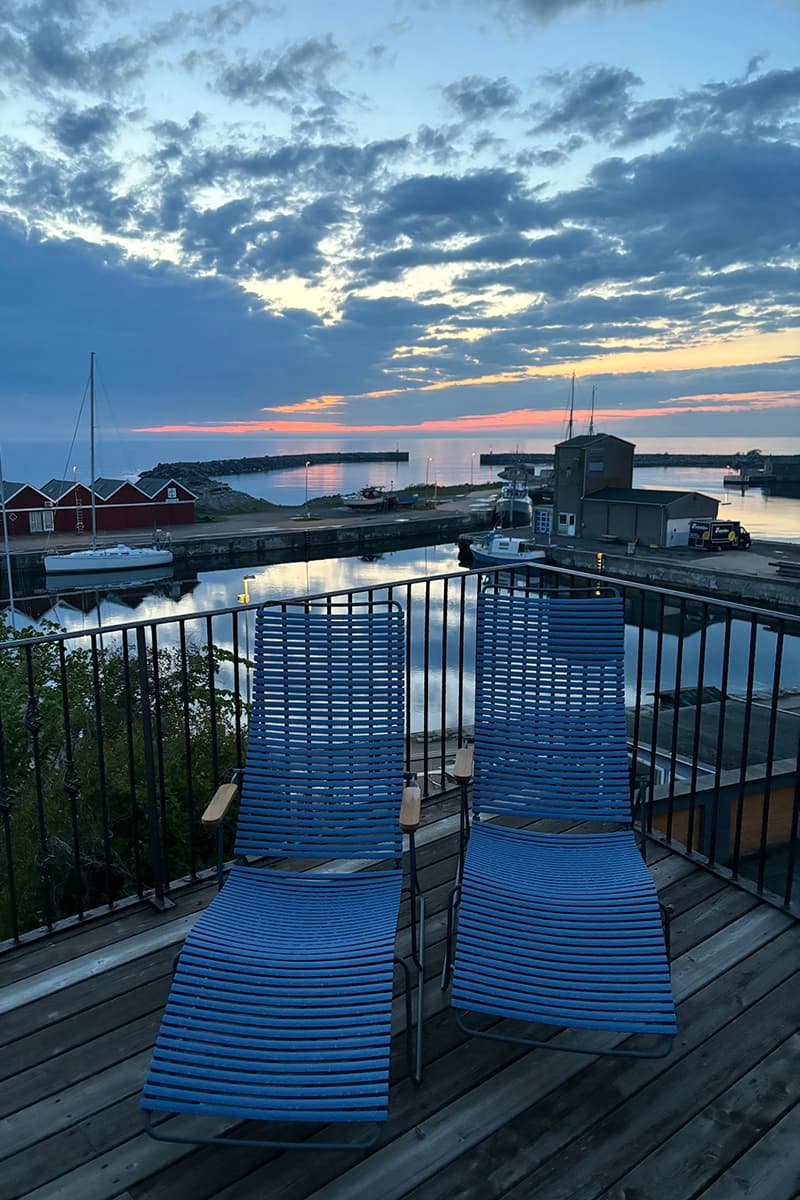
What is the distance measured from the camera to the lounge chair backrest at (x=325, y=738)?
2717 mm

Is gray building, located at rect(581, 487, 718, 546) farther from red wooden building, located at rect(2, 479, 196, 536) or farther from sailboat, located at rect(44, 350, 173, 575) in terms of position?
red wooden building, located at rect(2, 479, 196, 536)

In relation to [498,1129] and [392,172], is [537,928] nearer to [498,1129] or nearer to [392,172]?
[498,1129]

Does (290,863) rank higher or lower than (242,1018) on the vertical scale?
lower

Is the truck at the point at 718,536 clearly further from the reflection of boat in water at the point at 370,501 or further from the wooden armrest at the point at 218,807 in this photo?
the wooden armrest at the point at 218,807

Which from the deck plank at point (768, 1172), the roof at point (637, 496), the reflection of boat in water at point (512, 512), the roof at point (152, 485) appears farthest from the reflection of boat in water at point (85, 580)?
the deck plank at point (768, 1172)

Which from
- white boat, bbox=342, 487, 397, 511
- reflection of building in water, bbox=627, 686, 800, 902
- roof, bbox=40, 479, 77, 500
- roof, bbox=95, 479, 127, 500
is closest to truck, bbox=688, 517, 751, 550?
reflection of building in water, bbox=627, 686, 800, 902

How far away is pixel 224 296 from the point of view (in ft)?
172

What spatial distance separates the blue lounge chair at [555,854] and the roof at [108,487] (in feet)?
152

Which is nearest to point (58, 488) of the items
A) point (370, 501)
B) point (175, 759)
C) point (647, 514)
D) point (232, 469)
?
point (370, 501)

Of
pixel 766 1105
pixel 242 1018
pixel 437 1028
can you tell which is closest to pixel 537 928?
pixel 437 1028

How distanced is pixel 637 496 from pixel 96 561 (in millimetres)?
29614

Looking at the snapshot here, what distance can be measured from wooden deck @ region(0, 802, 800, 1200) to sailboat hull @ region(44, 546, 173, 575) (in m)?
36.1

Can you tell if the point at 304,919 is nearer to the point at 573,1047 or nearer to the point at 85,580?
the point at 573,1047

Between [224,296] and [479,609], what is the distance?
55.9 metres
